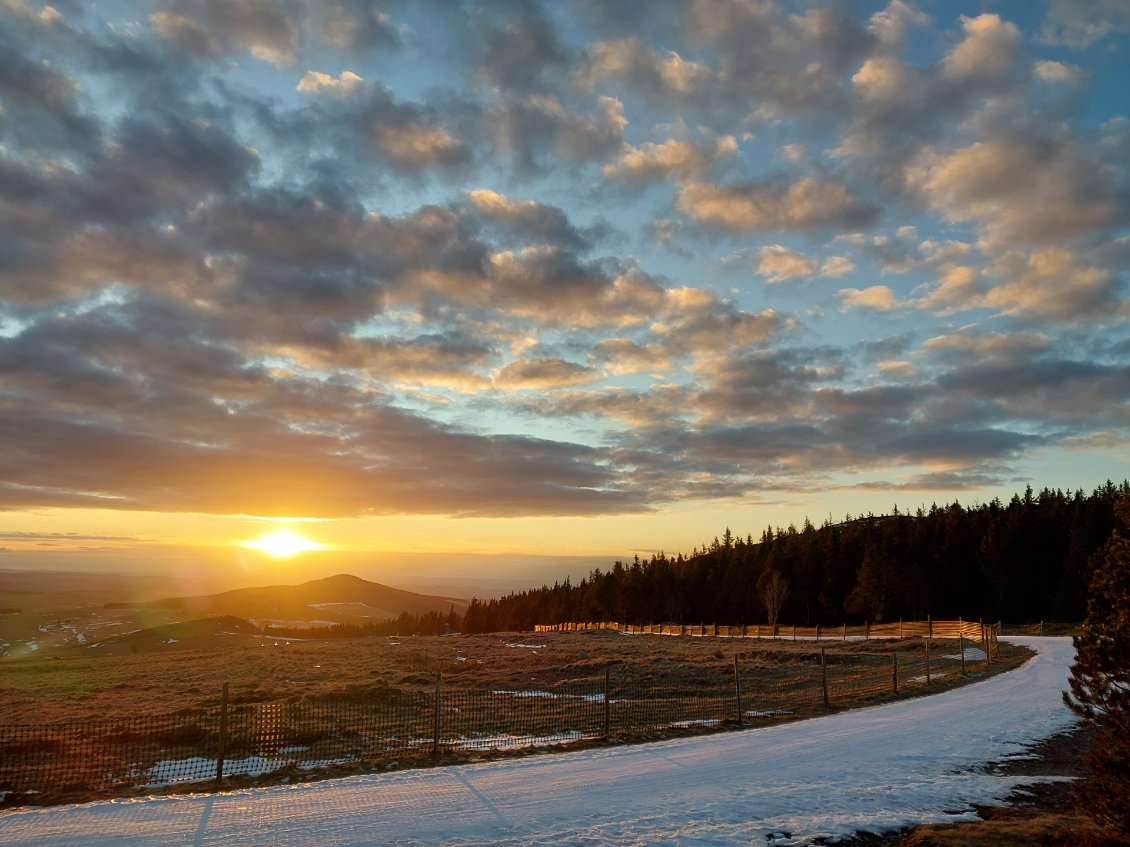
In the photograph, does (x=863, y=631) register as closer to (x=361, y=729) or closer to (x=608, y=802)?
(x=361, y=729)

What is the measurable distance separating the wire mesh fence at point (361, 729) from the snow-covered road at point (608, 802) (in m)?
1.94

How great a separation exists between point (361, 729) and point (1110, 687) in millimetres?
19110

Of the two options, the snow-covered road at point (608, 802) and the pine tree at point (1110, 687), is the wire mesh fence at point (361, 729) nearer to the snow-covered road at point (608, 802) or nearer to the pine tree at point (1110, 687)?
the snow-covered road at point (608, 802)

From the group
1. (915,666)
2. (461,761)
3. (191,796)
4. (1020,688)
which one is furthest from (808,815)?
(915,666)

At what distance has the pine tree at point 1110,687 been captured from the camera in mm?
7449

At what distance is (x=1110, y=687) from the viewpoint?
7.82 m

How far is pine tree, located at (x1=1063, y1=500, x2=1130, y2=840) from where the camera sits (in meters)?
7.45

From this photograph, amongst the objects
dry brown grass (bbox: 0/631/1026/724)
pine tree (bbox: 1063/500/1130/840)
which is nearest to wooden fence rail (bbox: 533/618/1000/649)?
dry brown grass (bbox: 0/631/1026/724)

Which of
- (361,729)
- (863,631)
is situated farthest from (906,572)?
(361,729)

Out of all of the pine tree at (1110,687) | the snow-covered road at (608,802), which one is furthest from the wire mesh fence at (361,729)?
the pine tree at (1110,687)

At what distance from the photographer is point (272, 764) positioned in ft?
52.9

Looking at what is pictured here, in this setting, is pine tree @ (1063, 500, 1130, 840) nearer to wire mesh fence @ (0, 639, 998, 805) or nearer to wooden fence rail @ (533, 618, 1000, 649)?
wire mesh fence @ (0, 639, 998, 805)

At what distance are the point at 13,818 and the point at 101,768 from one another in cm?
469

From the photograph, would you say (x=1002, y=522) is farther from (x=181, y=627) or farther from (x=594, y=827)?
(x=181, y=627)
